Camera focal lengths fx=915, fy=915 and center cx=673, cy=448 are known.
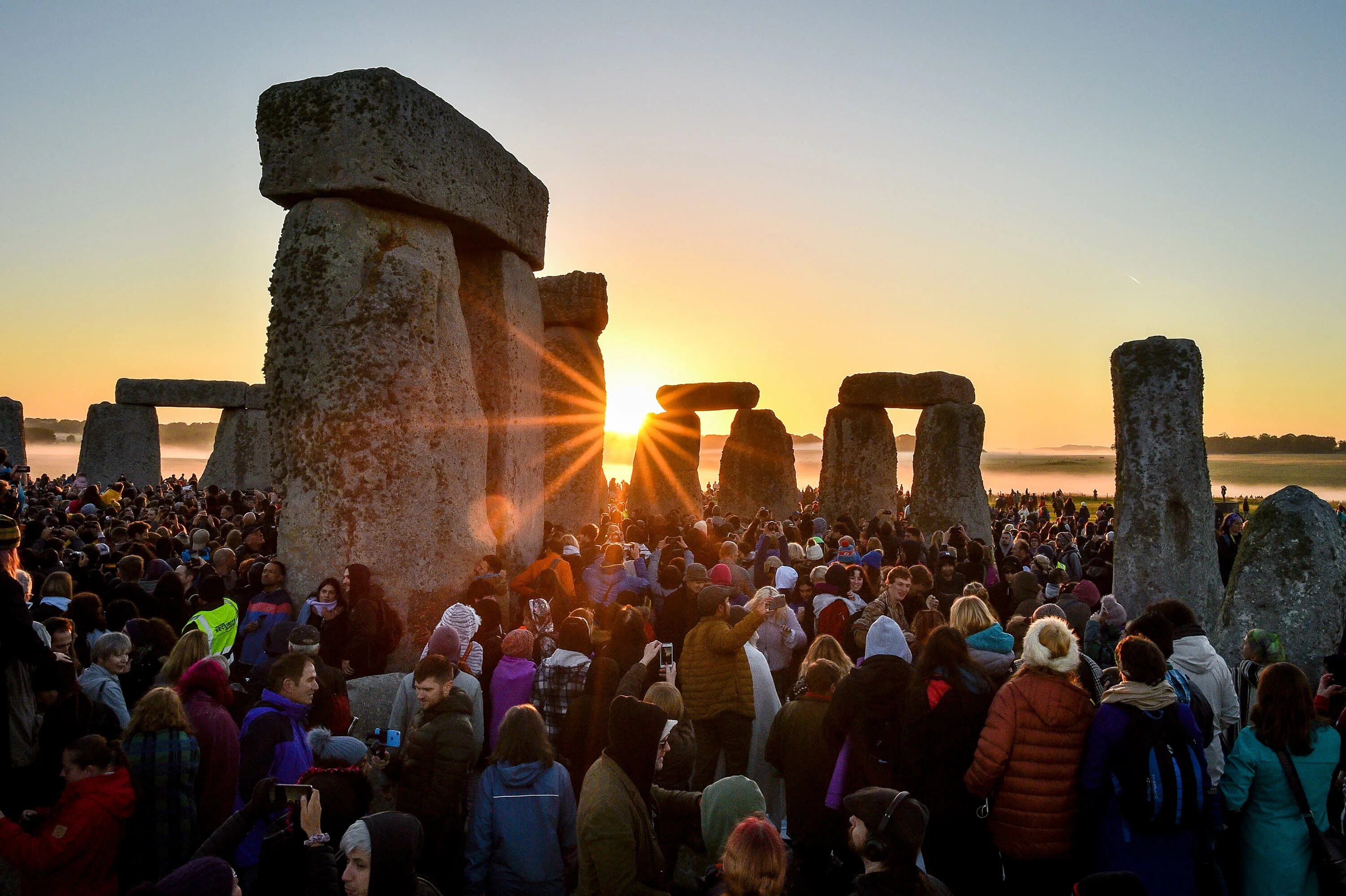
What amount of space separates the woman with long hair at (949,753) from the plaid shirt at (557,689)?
1672mm

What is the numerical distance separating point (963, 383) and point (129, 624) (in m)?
15.5

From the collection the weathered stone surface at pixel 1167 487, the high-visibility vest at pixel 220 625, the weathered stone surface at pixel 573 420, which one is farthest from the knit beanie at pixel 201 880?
the weathered stone surface at pixel 573 420

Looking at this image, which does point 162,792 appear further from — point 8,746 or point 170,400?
point 170,400

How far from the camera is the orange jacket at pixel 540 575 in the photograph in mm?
7297

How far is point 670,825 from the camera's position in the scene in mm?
3771

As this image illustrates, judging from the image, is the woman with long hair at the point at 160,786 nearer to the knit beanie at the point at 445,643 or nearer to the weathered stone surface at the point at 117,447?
the knit beanie at the point at 445,643

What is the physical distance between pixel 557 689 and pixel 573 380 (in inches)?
332

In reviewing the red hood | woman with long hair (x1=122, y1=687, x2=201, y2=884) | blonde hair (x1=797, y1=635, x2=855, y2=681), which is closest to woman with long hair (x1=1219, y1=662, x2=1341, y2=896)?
blonde hair (x1=797, y1=635, x2=855, y2=681)

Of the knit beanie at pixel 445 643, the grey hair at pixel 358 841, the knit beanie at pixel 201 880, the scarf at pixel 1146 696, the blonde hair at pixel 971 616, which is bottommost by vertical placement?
the grey hair at pixel 358 841

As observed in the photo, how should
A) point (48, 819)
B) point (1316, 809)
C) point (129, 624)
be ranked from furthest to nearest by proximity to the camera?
point (129, 624) < point (1316, 809) < point (48, 819)

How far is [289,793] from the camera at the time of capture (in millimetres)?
→ 2926

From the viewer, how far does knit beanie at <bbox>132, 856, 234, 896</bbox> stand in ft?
7.88

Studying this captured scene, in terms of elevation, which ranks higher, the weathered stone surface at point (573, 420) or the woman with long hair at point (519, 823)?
the weathered stone surface at point (573, 420)

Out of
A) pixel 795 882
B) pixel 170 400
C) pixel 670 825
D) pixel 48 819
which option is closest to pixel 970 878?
Answer: pixel 795 882
